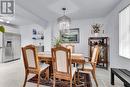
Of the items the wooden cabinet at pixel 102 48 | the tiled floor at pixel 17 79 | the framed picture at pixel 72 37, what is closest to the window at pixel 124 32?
the tiled floor at pixel 17 79

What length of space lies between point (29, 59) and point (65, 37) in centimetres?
415

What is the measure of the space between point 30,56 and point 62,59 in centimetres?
86

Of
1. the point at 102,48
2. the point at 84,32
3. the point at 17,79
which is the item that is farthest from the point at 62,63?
the point at 84,32

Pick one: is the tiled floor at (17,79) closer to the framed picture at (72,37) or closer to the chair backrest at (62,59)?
the chair backrest at (62,59)

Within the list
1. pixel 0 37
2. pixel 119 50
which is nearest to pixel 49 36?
pixel 0 37

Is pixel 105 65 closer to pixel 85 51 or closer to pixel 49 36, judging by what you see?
pixel 85 51

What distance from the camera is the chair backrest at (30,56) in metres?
2.82

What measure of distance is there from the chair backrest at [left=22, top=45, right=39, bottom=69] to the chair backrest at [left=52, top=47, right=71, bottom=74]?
504mm

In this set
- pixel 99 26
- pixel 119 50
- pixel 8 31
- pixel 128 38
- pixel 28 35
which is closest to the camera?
pixel 128 38

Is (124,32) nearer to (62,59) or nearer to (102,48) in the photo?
(102,48)

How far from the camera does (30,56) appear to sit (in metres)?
2.92

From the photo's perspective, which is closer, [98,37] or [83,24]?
[98,37]

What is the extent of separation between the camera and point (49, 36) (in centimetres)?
714

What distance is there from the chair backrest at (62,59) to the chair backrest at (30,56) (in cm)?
50
